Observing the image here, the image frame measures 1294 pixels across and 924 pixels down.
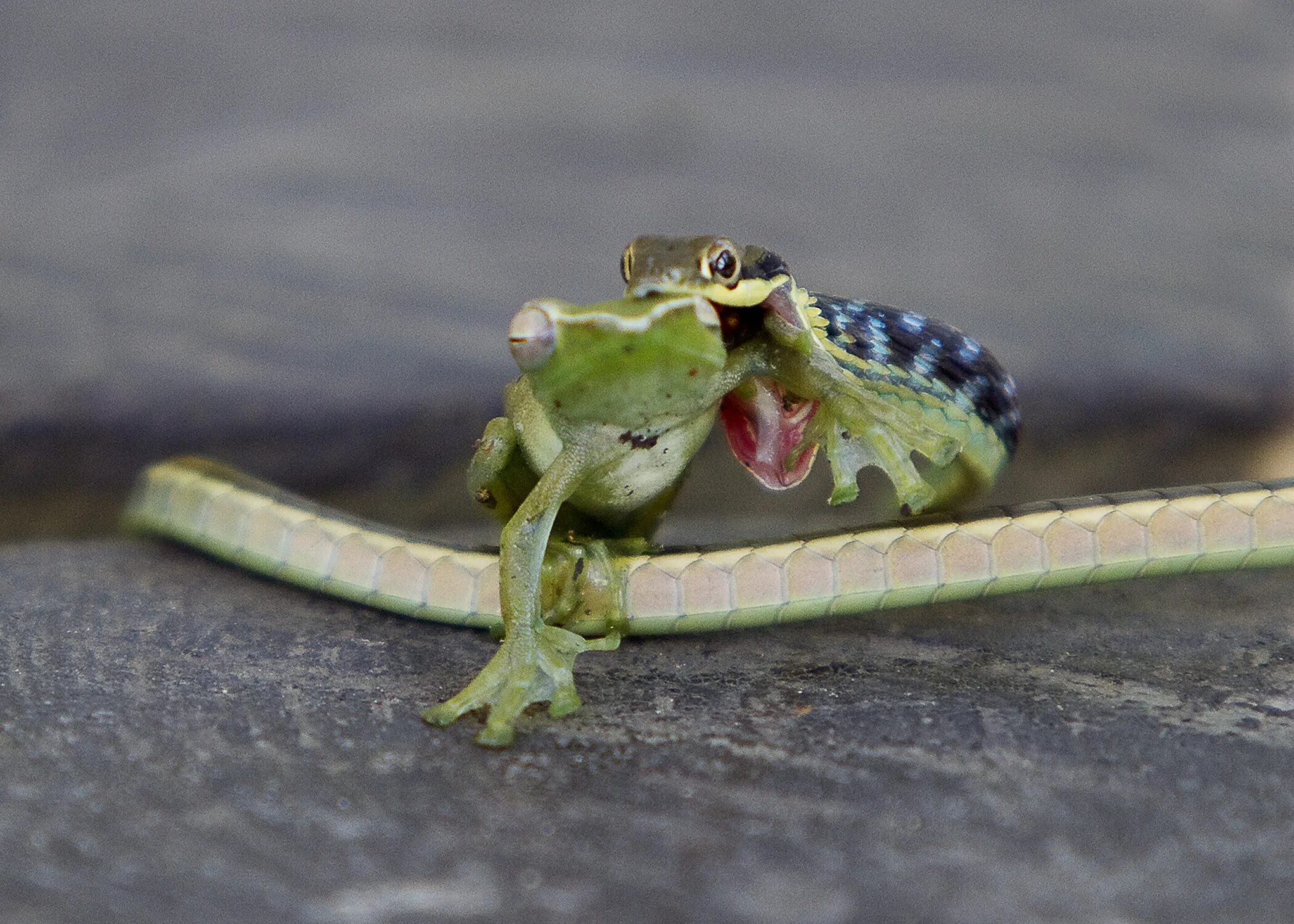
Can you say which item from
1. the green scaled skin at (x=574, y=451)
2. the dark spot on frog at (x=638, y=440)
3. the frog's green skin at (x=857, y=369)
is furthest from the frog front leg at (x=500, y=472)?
the frog's green skin at (x=857, y=369)

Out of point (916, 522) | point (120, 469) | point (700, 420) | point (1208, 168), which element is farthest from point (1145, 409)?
point (120, 469)

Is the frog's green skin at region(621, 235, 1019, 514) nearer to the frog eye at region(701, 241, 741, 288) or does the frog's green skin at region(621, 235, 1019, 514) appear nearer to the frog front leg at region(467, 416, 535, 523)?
the frog eye at region(701, 241, 741, 288)

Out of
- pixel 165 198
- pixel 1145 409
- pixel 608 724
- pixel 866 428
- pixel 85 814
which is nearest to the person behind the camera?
pixel 85 814

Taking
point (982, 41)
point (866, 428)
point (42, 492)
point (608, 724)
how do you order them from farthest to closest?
point (982, 41) < point (42, 492) < point (866, 428) < point (608, 724)

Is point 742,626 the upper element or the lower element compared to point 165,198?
lower

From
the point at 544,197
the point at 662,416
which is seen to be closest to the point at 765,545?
the point at 662,416

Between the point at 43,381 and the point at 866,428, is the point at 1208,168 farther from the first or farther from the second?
the point at 43,381

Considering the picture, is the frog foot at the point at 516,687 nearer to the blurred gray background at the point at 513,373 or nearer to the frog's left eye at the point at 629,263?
the blurred gray background at the point at 513,373
